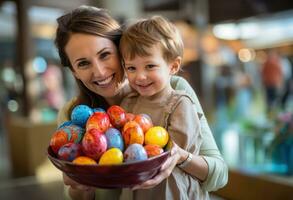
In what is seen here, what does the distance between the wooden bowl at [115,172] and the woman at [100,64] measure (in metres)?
0.22

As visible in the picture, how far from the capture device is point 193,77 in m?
8.12

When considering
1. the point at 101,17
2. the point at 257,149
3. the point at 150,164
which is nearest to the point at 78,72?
the point at 101,17

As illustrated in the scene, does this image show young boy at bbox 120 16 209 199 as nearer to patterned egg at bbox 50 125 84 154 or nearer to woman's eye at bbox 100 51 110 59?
woman's eye at bbox 100 51 110 59

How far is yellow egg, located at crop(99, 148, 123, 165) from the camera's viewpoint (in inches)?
36.5

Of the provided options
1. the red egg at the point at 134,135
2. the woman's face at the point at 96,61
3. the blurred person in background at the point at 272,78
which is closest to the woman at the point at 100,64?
the woman's face at the point at 96,61

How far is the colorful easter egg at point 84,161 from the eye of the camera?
93 centimetres

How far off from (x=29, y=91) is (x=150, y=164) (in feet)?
15.6

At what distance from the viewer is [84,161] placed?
938 millimetres

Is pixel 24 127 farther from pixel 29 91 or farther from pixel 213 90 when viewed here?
pixel 213 90

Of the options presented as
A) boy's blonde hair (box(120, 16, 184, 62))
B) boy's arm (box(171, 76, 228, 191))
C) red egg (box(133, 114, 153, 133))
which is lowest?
boy's arm (box(171, 76, 228, 191))

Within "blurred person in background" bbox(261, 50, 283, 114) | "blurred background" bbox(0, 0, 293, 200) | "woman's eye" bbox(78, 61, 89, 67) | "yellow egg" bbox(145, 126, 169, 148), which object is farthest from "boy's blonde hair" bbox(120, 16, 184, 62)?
"blurred person in background" bbox(261, 50, 283, 114)

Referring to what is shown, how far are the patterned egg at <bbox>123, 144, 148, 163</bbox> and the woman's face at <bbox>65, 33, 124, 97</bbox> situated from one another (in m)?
0.35

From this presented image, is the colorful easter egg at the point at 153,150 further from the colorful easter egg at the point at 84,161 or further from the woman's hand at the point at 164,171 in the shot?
the colorful easter egg at the point at 84,161

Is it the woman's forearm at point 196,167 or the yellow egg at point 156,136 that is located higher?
the yellow egg at point 156,136
